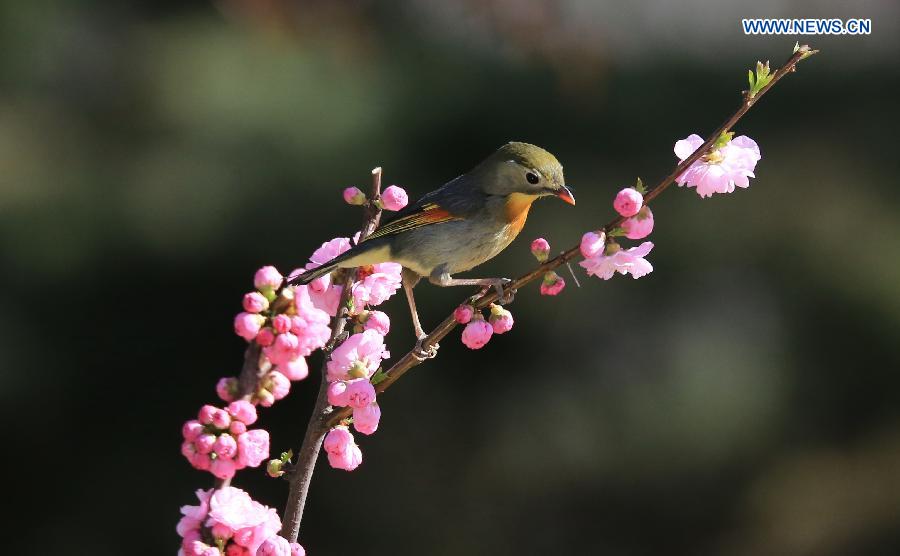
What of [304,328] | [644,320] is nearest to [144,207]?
[644,320]

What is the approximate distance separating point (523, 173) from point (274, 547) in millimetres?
935

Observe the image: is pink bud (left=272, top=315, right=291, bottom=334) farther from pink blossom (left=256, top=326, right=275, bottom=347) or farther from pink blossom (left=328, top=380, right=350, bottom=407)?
pink blossom (left=328, top=380, right=350, bottom=407)

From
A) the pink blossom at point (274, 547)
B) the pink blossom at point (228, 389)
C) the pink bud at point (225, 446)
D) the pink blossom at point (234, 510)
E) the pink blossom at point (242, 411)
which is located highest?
the pink blossom at point (228, 389)

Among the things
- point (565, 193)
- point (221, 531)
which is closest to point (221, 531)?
point (221, 531)

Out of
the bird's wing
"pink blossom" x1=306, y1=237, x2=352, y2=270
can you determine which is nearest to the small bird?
the bird's wing

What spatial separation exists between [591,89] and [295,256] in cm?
140

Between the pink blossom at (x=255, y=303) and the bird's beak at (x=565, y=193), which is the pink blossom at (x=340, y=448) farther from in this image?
the bird's beak at (x=565, y=193)

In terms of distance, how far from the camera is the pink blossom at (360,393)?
1128 mm

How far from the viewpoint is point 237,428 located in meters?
0.99

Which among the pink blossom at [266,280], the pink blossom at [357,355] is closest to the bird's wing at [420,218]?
the pink blossom at [357,355]

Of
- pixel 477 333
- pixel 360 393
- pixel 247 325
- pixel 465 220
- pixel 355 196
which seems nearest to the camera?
pixel 247 325

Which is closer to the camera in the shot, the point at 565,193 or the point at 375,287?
the point at 375,287

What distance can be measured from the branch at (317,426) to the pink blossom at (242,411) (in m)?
0.18

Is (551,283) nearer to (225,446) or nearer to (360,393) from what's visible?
(360,393)
